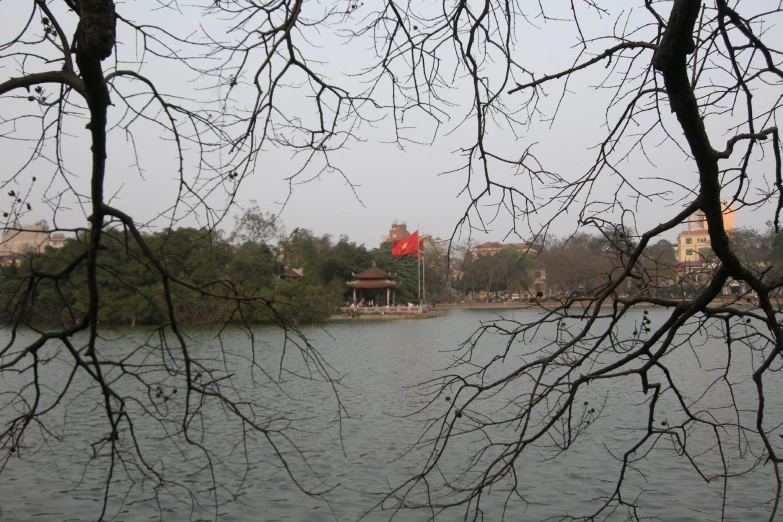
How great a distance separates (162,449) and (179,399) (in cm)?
265

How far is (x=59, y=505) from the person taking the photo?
5777 millimetres

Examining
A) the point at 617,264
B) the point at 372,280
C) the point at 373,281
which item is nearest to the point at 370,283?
the point at 373,281

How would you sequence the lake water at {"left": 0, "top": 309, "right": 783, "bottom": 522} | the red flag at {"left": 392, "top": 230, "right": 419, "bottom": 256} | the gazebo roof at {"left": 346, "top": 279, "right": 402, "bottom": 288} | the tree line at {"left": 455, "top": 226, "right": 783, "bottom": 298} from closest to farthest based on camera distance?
the tree line at {"left": 455, "top": 226, "right": 783, "bottom": 298} → the lake water at {"left": 0, "top": 309, "right": 783, "bottom": 522} → the red flag at {"left": 392, "top": 230, "right": 419, "bottom": 256} → the gazebo roof at {"left": 346, "top": 279, "right": 402, "bottom": 288}

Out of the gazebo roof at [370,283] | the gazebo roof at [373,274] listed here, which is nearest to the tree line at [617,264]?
the gazebo roof at [370,283]

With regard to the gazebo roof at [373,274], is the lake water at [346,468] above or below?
below

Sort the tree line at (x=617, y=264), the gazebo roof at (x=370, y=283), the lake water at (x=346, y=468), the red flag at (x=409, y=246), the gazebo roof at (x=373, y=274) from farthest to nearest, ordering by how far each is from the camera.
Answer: the gazebo roof at (x=373, y=274) → the gazebo roof at (x=370, y=283) → the red flag at (x=409, y=246) → the lake water at (x=346, y=468) → the tree line at (x=617, y=264)

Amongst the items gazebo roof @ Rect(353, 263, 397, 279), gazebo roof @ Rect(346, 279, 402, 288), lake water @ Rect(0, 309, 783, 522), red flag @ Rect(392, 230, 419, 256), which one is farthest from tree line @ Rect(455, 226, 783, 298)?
gazebo roof @ Rect(353, 263, 397, 279)

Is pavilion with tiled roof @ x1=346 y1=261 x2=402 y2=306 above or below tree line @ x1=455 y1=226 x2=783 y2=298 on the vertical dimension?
above

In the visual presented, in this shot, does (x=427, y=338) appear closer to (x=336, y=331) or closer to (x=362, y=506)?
(x=336, y=331)

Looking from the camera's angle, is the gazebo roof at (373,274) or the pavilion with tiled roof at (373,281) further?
the gazebo roof at (373,274)

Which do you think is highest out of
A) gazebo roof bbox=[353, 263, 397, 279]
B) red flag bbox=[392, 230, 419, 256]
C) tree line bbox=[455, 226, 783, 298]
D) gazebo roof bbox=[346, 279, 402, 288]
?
red flag bbox=[392, 230, 419, 256]

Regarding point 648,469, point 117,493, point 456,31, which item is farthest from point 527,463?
point 456,31

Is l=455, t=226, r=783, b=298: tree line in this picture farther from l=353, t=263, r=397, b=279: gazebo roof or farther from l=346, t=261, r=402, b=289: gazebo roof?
l=353, t=263, r=397, b=279: gazebo roof

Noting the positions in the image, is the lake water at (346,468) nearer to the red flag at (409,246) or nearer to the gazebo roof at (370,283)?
the red flag at (409,246)
